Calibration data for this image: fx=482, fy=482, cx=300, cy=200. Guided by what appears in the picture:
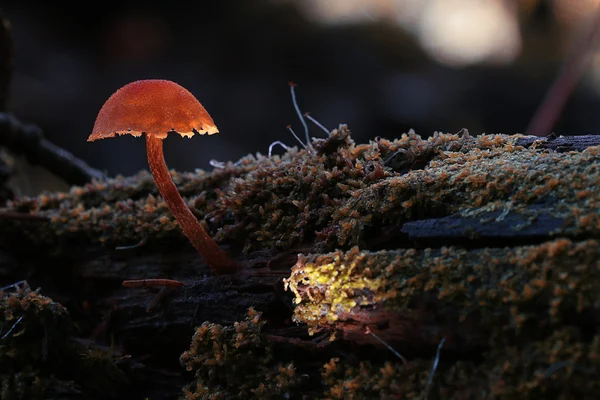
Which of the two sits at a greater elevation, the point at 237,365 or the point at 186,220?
the point at 186,220

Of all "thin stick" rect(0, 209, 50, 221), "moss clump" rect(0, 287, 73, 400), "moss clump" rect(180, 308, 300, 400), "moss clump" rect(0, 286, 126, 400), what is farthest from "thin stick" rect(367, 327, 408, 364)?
"thin stick" rect(0, 209, 50, 221)

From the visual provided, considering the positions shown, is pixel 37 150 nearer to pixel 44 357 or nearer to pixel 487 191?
pixel 44 357

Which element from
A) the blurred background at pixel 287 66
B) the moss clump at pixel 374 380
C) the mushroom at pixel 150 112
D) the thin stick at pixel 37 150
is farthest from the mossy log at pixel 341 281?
the blurred background at pixel 287 66

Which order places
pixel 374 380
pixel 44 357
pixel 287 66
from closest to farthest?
1. pixel 374 380
2. pixel 44 357
3. pixel 287 66

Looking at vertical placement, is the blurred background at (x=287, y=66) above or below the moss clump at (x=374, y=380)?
above

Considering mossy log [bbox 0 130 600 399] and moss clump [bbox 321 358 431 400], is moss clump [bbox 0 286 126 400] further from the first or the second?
moss clump [bbox 321 358 431 400]

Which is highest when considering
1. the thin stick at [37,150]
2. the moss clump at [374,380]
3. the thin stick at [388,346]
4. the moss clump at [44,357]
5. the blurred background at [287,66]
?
the blurred background at [287,66]

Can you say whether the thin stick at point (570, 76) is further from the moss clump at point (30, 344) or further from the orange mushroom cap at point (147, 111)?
the moss clump at point (30, 344)

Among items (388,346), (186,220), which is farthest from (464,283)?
(186,220)
